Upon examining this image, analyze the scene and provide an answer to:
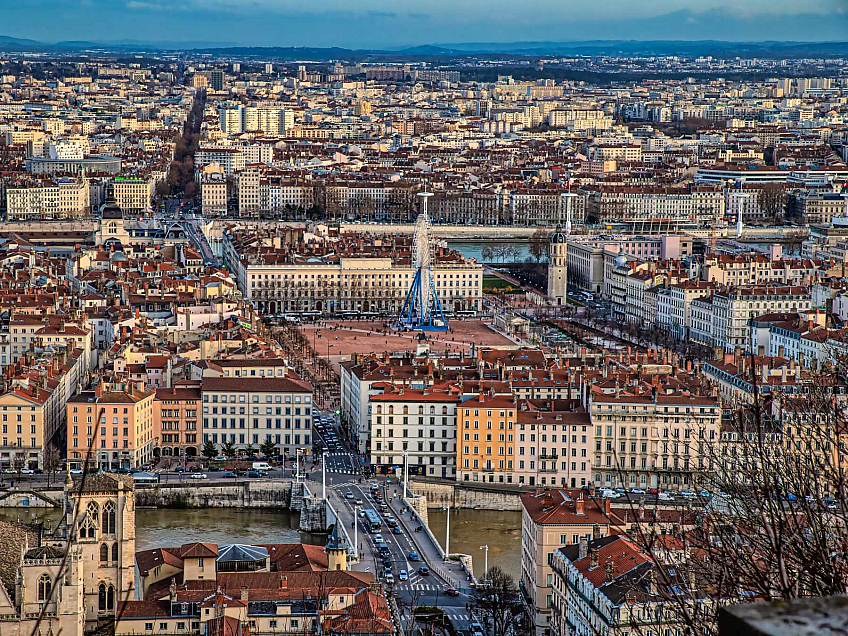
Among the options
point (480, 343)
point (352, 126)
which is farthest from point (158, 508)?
point (352, 126)

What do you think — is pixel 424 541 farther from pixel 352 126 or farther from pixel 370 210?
pixel 352 126

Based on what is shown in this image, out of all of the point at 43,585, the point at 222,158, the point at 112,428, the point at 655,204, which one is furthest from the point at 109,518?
the point at 222,158

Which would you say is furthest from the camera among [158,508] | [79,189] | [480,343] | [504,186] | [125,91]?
[125,91]

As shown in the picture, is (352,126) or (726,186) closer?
(726,186)

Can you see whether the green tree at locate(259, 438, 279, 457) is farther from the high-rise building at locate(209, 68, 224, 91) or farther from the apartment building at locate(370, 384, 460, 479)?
the high-rise building at locate(209, 68, 224, 91)

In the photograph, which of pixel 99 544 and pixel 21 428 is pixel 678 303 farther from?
pixel 99 544

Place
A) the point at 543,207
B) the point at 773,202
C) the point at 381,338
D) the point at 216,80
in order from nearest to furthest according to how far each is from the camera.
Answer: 1. the point at 381,338
2. the point at 543,207
3. the point at 773,202
4. the point at 216,80
